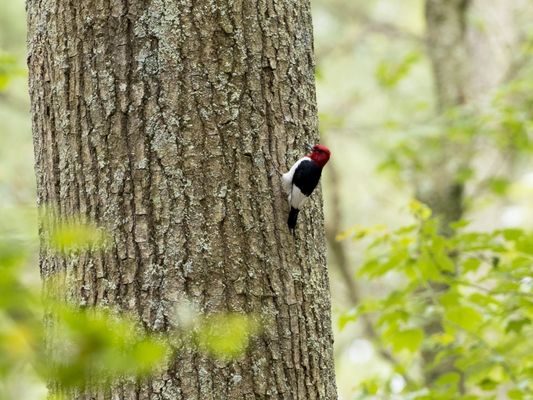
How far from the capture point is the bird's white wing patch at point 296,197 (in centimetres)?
184

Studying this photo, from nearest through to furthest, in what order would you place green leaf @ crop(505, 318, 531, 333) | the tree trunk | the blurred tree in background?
green leaf @ crop(505, 318, 531, 333), the blurred tree in background, the tree trunk

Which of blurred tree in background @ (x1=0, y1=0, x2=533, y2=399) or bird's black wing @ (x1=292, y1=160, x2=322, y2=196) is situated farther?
blurred tree in background @ (x1=0, y1=0, x2=533, y2=399)

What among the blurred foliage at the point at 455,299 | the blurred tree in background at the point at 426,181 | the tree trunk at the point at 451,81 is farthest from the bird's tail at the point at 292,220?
the tree trunk at the point at 451,81

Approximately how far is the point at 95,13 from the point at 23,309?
1.20 meters

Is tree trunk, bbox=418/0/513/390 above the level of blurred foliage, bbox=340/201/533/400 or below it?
above

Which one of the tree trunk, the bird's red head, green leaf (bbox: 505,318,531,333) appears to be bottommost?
green leaf (bbox: 505,318,531,333)

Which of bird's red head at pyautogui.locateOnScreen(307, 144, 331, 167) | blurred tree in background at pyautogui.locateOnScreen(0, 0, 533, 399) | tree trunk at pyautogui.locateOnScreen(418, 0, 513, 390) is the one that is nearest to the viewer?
bird's red head at pyautogui.locateOnScreen(307, 144, 331, 167)

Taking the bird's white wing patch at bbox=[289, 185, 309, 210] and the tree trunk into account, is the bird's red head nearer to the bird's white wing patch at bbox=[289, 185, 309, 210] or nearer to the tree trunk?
the bird's white wing patch at bbox=[289, 185, 309, 210]

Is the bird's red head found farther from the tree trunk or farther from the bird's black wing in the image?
the tree trunk

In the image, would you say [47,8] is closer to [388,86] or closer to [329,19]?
[388,86]

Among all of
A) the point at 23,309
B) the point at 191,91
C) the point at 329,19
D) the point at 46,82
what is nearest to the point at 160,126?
the point at 191,91

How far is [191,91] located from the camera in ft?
6.03

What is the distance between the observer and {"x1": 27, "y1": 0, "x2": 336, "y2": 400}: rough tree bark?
1764 mm

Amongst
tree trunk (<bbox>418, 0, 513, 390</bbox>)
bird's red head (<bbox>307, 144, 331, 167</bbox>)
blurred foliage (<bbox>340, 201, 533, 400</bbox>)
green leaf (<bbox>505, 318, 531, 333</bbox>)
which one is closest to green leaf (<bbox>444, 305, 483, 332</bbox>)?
blurred foliage (<bbox>340, 201, 533, 400</bbox>)
